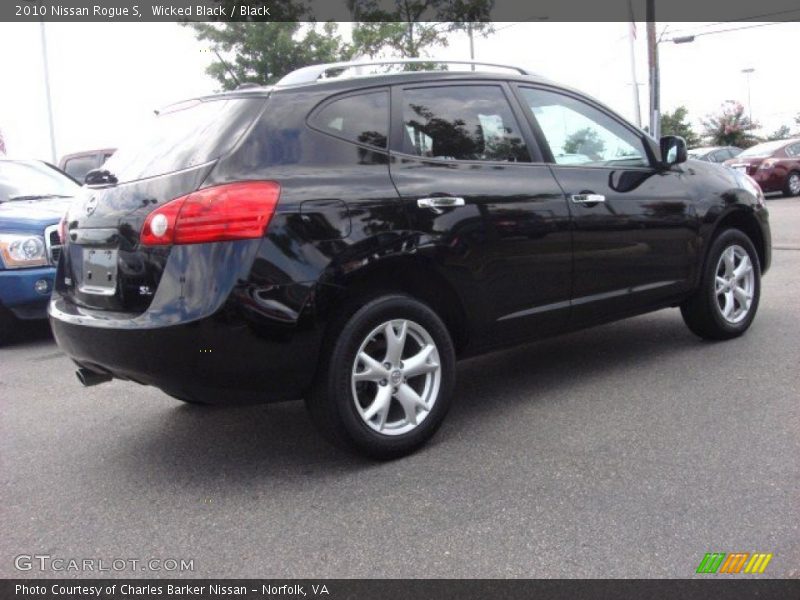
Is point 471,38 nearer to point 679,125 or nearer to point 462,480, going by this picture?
point 462,480

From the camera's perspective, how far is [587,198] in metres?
4.49

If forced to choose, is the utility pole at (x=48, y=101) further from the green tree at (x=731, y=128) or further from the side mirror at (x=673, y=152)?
the green tree at (x=731, y=128)

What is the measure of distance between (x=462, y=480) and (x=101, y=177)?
223 centimetres

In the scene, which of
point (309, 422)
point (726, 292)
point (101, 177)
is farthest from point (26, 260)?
point (726, 292)

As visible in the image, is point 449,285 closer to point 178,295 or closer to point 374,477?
point 374,477

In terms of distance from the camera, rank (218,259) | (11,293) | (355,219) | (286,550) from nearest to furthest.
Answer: (286,550), (218,259), (355,219), (11,293)

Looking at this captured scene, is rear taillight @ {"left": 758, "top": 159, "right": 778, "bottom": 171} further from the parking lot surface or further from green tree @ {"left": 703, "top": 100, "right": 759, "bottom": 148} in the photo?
green tree @ {"left": 703, "top": 100, "right": 759, "bottom": 148}

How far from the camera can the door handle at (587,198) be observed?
14.5 feet

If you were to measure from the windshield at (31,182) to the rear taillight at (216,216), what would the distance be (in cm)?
471

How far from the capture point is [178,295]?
320cm

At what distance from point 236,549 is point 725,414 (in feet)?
8.24

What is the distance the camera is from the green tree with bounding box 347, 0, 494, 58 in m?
17.6

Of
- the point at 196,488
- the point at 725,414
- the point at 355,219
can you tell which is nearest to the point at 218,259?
the point at 355,219

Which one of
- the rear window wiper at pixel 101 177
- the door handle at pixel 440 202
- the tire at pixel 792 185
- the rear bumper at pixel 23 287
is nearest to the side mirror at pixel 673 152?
the door handle at pixel 440 202
